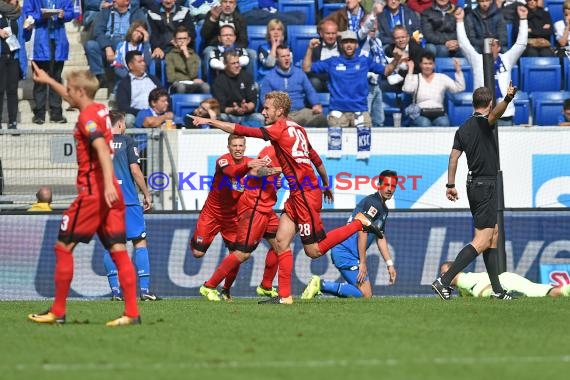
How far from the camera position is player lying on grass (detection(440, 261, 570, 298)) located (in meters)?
15.1

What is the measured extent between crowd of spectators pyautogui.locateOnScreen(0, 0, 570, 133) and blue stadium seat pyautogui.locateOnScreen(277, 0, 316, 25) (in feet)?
1.03

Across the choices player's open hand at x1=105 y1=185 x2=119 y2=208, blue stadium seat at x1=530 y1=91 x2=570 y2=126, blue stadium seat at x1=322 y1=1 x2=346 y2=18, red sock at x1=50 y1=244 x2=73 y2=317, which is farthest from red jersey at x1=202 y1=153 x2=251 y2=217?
blue stadium seat at x1=322 y1=1 x2=346 y2=18

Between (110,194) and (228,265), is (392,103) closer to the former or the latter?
(228,265)

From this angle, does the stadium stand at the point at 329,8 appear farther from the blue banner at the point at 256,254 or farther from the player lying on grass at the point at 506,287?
the player lying on grass at the point at 506,287

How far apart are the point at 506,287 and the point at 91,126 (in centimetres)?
693

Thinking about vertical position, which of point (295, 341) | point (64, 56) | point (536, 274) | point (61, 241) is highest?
point (64, 56)

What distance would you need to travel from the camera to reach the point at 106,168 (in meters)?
9.85

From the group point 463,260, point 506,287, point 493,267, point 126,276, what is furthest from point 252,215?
point 126,276

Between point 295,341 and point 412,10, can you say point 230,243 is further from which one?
point 412,10

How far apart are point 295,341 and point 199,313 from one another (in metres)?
2.60

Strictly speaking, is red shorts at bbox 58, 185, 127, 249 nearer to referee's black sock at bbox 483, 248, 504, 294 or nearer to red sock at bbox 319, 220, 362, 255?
red sock at bbox 319, 220, 362, 255

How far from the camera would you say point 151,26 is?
21.4 m

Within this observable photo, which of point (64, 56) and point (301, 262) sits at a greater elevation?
point (64, 56)

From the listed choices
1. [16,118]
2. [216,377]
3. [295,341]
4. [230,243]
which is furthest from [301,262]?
[216,377]
